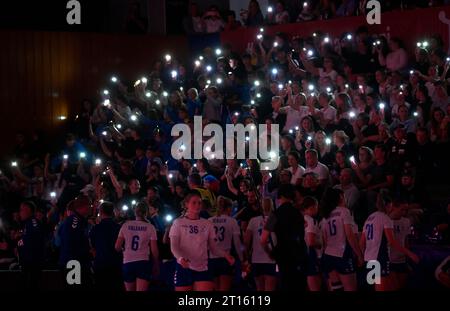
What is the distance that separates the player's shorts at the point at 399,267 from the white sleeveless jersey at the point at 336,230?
0.65 meters

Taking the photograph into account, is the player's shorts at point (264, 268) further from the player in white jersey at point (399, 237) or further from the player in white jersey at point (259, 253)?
the player in white jersey at point (399, 237)

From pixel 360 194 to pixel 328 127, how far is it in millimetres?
2422

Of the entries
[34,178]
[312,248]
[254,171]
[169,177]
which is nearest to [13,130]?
[34,178]

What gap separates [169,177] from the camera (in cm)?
1595

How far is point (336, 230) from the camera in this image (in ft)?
38.6

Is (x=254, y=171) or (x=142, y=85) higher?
(x=142, y=85)

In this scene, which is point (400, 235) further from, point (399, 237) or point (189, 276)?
point (189, 276)

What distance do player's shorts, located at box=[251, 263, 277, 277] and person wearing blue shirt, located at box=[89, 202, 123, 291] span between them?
1854 mm

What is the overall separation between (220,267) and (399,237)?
2.39 meters

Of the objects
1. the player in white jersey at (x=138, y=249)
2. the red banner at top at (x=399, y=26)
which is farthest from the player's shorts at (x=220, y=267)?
the red banner at top at (x=399, y=26)

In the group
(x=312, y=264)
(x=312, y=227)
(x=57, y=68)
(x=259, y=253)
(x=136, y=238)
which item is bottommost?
(x=312, y=264)

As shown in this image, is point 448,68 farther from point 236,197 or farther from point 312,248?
point 312,248

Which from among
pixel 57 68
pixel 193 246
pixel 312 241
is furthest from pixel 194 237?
pixel 57 68

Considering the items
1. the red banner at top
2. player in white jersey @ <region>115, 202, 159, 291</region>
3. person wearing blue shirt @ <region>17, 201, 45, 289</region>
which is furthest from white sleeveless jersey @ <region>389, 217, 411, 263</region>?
the red banner at top
